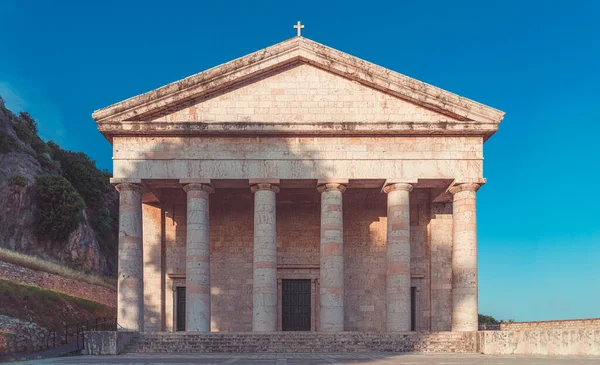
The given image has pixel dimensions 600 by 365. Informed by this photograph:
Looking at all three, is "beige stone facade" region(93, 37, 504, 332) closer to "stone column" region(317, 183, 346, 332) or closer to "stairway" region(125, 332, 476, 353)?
"stone column" region(317, 183, 346, 332)

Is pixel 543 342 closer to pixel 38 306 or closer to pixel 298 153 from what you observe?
pixel 298 153

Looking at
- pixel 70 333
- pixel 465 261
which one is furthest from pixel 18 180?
pixel 465 261

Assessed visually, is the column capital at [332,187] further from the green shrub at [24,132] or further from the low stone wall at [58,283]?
the green shrub at [24,132]

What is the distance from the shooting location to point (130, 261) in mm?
24234

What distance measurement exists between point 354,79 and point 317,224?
814cm

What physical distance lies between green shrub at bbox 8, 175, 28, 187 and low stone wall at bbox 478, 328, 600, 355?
3903 cm

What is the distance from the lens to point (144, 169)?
24625mm

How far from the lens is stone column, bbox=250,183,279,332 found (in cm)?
2405

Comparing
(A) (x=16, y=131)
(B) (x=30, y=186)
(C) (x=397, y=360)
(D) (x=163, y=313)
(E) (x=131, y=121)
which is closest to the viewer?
(C) (x=397, y=360)

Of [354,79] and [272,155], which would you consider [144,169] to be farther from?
[354,79]

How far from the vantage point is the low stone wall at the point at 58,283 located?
32.0 m

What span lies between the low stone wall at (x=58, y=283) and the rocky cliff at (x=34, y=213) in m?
9.46

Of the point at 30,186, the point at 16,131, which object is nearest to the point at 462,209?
the point at 30,186

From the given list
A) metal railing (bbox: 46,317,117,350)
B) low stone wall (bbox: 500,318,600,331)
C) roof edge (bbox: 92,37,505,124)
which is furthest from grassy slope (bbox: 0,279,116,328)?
low stone wall (bbox: 500,318,600,331)
